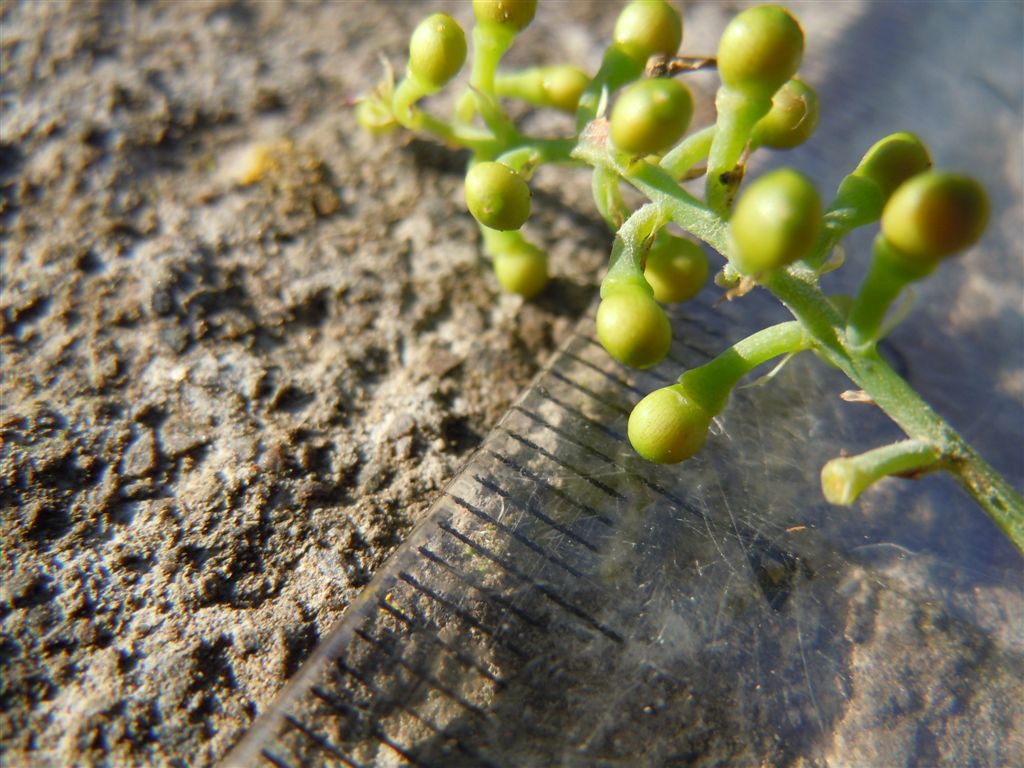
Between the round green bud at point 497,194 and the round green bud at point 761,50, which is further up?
the round green bud at point 761,50

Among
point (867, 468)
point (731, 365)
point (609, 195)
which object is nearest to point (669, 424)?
point (731, 365)

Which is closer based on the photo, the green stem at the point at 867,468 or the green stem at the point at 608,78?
the green stem at the point at 867,468

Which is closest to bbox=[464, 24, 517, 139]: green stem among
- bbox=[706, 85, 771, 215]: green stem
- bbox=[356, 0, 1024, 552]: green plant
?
bbox=[356, 0, 1024, 552]: green plant

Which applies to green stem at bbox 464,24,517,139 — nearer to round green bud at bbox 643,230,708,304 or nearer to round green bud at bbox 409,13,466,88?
round green bud at bbox 409,13,466,88

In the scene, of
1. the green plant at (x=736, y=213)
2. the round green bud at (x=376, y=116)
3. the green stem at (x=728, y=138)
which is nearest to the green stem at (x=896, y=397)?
the green plant at (x=736, y=213)

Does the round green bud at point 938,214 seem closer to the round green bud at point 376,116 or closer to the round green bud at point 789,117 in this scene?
the round green bud at point 789,117

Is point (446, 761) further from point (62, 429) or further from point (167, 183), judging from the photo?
point (167, 183)

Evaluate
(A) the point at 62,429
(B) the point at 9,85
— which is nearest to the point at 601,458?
(A) the point at 62,429
